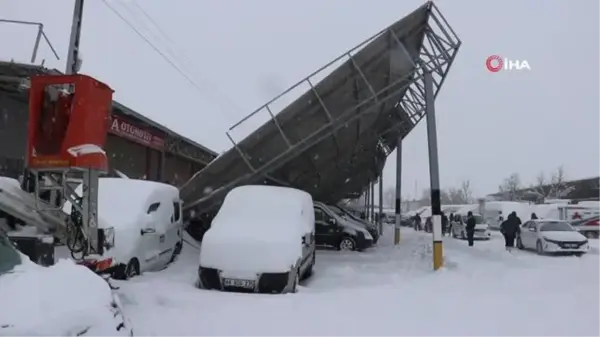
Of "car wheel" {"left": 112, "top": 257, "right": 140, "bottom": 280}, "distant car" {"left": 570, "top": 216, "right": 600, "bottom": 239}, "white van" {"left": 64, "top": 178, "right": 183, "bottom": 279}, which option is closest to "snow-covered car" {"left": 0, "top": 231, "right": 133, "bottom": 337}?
"white van" {"left": 64, "top": 178, "right": 183, "bottom": 279}

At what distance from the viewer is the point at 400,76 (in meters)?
13.8

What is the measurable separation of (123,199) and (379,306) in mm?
5006

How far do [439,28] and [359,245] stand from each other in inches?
262

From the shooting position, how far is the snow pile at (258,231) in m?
8.52

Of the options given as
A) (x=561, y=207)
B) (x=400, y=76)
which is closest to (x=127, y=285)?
(x=400, y=76)

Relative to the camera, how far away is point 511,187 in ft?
293

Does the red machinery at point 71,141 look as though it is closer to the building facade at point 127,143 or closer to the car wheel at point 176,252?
the car wheel at point 176,252

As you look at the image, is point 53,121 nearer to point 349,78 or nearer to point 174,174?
point 349,78

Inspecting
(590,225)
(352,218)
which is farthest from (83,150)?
(590,225)

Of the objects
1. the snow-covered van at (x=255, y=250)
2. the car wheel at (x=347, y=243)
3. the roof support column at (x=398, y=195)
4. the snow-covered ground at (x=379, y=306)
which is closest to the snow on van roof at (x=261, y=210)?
the snow-covered van at (x=255, y=250)

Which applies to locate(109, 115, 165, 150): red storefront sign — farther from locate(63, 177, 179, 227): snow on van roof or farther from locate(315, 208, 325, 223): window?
locate(315, 208, 325, 223): window

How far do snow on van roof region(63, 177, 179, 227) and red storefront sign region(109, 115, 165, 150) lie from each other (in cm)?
518

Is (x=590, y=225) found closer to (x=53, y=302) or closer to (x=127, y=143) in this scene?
(x=127, y=143)

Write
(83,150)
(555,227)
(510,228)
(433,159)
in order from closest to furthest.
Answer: (83,150)
(433,159)
(555,227)
(510,228)
